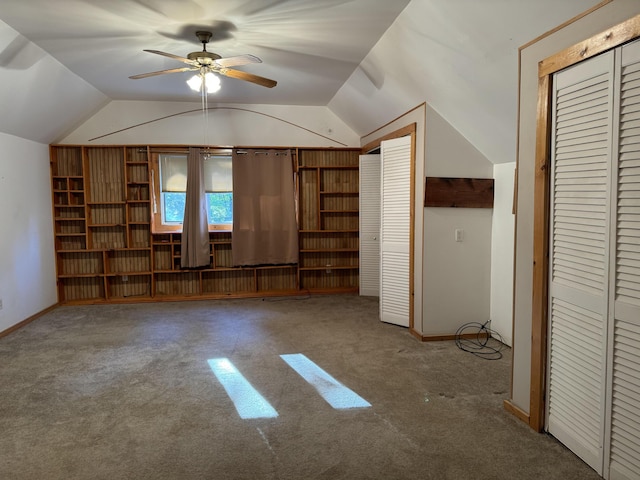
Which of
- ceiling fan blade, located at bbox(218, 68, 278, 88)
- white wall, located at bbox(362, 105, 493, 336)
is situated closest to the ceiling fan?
ceiling fan blade, located at bbox(218, 68, 278, 88)

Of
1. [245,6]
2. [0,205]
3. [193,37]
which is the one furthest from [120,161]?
[245,6]

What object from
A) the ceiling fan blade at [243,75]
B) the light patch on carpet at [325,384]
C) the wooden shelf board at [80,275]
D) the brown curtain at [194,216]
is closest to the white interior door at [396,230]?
the light patch on carpet at [325,384]

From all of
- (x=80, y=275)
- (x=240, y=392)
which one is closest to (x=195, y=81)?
(x=240, y=392)

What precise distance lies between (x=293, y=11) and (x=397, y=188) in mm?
Result: 2064

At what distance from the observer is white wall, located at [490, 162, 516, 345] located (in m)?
3.69

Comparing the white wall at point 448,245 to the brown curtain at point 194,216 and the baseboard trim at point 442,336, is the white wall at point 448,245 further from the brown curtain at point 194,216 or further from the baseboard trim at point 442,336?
the brown curtain at point 194,216

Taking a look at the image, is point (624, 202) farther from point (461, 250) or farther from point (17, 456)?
point (17, 456)

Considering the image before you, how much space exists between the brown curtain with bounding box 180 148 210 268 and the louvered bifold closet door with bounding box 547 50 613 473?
14.6ft

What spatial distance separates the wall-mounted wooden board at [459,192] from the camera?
3.84m

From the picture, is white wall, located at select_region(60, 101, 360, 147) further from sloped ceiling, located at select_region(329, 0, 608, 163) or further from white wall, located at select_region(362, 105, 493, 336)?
white wall, located at select_region(362, 105, 493, 336)

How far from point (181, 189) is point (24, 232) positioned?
1.92 metres


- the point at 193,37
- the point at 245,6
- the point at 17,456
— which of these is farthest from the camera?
the point at 193,37

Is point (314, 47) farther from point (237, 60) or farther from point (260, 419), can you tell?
point (260, 419)

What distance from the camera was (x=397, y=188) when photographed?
14.2 ft
